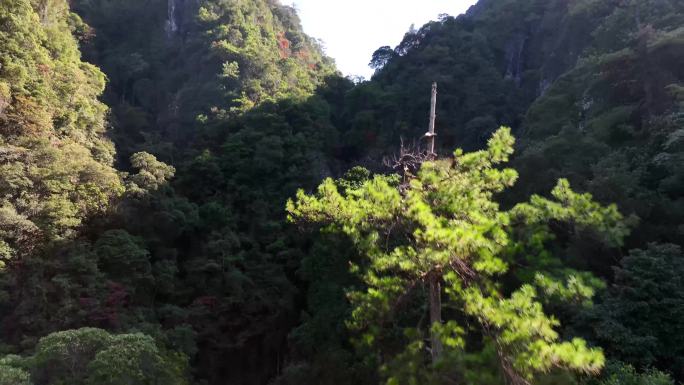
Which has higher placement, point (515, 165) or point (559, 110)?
point (559, 110)

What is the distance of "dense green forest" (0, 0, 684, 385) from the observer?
13.0 ft

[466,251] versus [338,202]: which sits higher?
[338,202]

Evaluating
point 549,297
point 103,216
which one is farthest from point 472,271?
point 103,216

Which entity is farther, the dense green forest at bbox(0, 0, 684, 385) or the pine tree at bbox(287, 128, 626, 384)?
the dense green forest at bbox(0, 0, 684, 385)

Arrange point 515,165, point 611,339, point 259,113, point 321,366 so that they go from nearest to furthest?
1. point 611,339
2. point 321,366
3. point 515,165
4. point 259,113

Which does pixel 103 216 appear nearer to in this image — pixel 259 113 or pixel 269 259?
pixel 269 259

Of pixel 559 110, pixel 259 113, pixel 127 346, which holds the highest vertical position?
pixel 259 113

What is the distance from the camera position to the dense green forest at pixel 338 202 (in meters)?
3.96

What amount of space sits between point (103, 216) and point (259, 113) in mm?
9723

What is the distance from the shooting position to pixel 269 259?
15.6 meters

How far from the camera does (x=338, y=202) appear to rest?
4.85m

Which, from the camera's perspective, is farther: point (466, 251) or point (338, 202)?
point (338, 202)

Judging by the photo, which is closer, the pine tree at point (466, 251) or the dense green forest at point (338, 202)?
the pine tree at point (466, 251)

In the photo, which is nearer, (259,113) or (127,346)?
(127,346)
